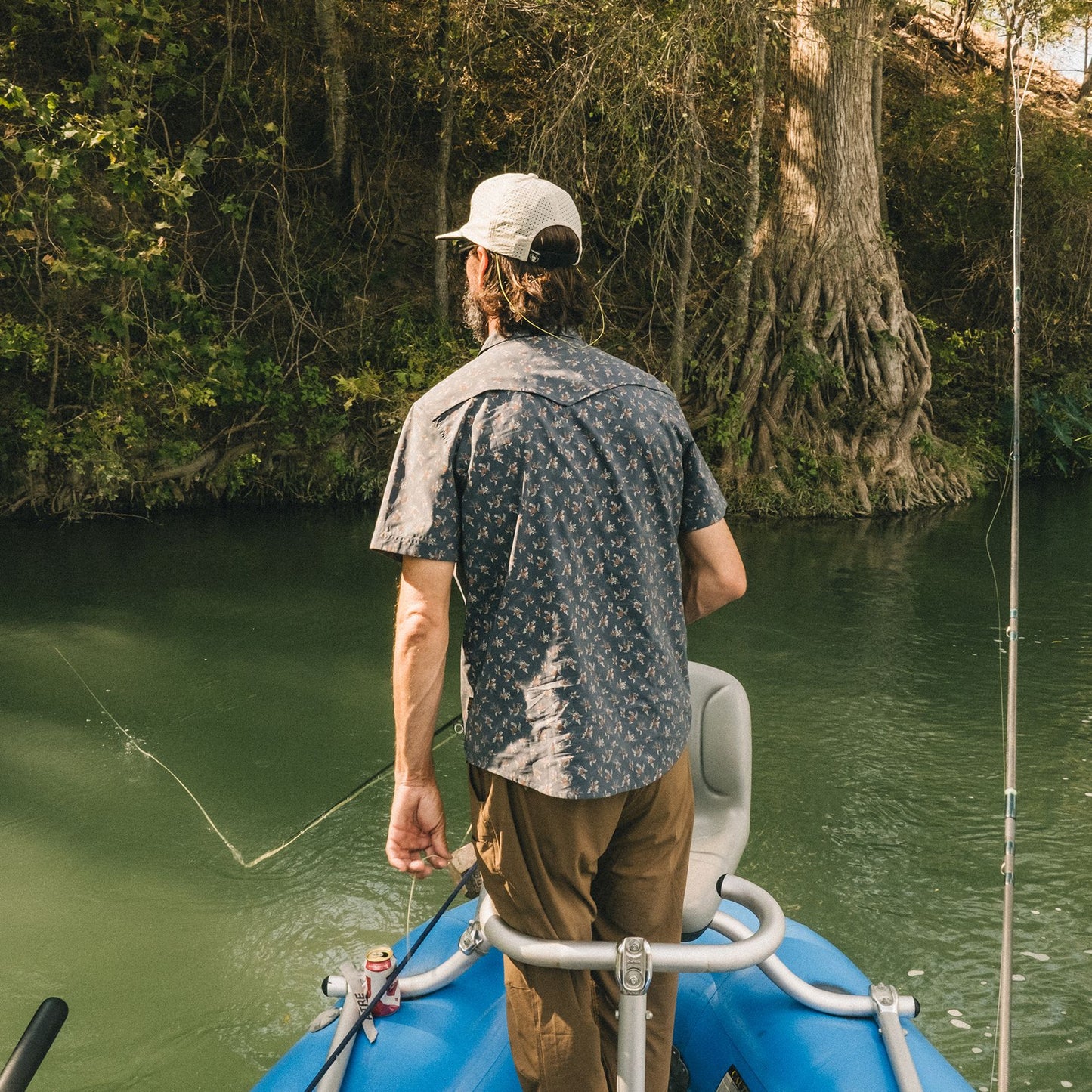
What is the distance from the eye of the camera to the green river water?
3.11 m

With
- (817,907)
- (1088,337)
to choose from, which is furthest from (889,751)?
(1088,337)

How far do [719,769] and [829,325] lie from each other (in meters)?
8.93

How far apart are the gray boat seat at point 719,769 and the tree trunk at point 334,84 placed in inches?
348

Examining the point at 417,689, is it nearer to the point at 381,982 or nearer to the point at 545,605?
the point at 545,605

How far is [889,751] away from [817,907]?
145 cm

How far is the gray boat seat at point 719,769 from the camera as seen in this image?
1.99 metres

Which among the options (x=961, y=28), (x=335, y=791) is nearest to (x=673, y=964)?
(x=335, y=791)

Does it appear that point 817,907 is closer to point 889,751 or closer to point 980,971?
point 980,971

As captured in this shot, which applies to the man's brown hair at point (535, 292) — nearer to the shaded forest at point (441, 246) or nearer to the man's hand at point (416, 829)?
the man's hand at point (416, 829)

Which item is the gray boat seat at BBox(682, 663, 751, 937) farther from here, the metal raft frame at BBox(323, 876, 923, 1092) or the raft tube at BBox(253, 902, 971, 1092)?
the raft tube at BBox(253, 902, 971, 1092)

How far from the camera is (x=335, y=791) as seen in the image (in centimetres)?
445

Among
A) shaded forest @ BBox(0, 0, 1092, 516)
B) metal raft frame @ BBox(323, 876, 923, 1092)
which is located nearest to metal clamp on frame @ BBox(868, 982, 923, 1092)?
metal raft frame @ BBox(323, 876, 923, 1092)

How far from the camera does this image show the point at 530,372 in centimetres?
156

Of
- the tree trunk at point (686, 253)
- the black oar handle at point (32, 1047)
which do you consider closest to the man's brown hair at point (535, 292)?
the black oar handle at point (32, 1047)
